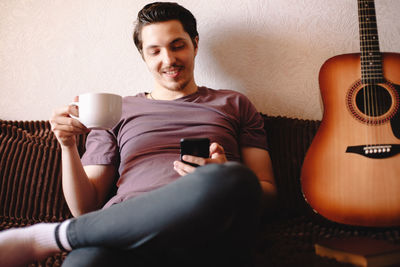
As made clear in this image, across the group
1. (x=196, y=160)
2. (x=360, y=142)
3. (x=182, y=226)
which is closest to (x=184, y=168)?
(x=196, y=160)

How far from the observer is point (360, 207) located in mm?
861

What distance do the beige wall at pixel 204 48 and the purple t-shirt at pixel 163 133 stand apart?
230mm

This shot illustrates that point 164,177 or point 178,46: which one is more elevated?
point 178,46

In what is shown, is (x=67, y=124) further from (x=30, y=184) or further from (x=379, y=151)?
(x=379, y=151)

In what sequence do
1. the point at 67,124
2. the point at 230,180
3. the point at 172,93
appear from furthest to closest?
the point at 172,93
the point at 67,124
the point at 230,180

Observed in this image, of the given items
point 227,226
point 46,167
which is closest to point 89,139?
point 46,167

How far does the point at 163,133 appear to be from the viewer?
99cm

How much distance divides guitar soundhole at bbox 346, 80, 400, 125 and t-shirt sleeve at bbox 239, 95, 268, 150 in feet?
0.93

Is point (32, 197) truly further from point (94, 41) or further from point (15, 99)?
point (94, 41)

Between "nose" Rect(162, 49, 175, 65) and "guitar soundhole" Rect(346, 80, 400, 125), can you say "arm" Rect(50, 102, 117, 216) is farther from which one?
"guitar soundhole" Rect(346, 80, 400, 125)

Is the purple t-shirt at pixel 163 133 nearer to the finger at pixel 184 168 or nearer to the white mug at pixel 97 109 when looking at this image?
the finger at pixel 184 168

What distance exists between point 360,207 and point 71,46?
1.29m

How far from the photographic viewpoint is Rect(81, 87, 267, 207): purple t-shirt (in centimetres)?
94

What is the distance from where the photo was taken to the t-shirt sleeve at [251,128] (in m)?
1.05
